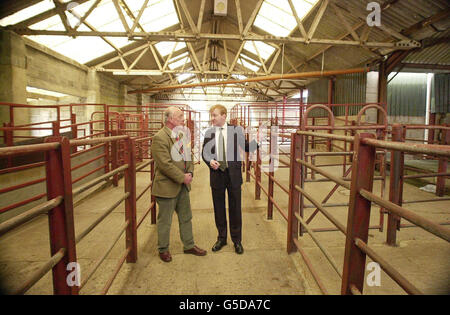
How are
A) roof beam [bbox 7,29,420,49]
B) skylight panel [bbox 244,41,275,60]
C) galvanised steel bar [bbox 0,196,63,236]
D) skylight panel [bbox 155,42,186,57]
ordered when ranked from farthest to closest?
skylight panel [bbox 155,42,186,57]
skylight panel [bbox 244,41,275,60]
roof beam [bbox 7,29,420,49]
galvanised steel bar [bbox 0,196,63,236]

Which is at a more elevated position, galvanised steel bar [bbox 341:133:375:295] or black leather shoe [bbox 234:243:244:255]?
galvanised steel bar [bbox 341:133:375:295]

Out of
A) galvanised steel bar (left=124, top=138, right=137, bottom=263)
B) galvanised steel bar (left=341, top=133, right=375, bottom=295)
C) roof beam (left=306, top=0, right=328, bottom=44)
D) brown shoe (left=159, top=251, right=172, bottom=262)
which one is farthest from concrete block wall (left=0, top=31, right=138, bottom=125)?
galvanised steel bar (left=341, top=133, right=375, bottom=295)

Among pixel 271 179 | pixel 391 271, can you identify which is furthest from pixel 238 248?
pixel 391 271

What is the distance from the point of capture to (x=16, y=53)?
285 inches

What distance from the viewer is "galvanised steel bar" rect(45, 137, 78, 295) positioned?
136cm

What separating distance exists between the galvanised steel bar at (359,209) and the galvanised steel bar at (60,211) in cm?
165

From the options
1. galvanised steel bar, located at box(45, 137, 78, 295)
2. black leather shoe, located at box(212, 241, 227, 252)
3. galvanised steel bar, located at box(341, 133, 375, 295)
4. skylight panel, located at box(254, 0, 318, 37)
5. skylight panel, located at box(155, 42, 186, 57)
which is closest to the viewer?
galvanised steel bar, located at box(45, 137, 78, 295)

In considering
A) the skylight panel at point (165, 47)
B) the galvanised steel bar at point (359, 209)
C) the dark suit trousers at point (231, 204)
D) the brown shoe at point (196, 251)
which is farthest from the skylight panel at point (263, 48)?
the galvanised steel bar at point (359, 209)

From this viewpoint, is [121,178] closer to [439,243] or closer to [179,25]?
[439,243]

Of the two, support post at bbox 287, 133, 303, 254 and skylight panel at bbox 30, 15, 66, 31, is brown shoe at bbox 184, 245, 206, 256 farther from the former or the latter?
skylight panel at bbox 30, 15, 66, 31

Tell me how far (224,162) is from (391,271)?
6.20 ft

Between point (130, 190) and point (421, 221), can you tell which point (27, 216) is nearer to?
point (130, 190)

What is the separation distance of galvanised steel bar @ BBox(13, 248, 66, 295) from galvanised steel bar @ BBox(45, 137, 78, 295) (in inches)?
1.6
